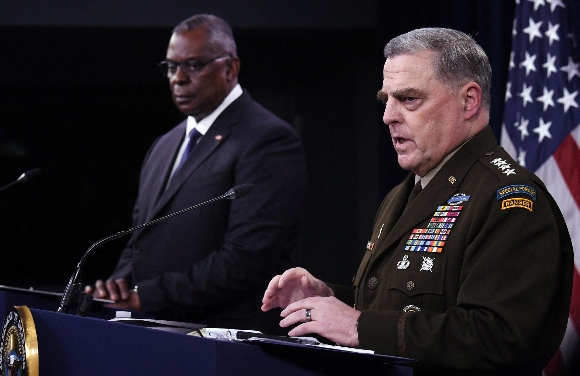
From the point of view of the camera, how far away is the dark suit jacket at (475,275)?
1.52 meters

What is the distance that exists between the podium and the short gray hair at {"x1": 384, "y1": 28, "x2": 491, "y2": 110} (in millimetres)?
697

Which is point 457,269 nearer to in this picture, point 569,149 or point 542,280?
point 542,280

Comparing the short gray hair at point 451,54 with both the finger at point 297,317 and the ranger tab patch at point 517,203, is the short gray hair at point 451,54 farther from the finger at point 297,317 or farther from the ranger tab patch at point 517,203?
the finger at point 297,317

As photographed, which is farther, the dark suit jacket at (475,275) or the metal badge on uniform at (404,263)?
the metal badge on uniform at (404,263)

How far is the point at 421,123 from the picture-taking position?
1812 millimetres

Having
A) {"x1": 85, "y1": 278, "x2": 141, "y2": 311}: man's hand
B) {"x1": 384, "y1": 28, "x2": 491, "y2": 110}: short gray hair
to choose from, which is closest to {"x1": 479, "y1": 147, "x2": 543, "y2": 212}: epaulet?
{"x1": 384, "y1": 28, "x2": 491, "y2": 110}: short gray hair

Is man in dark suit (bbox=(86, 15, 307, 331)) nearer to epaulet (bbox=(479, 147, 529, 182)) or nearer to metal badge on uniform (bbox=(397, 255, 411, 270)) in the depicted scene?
metal badge on uniform (bbox=(397, 255, 411, 270))

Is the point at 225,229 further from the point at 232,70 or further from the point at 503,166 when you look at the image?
the point at 503,166

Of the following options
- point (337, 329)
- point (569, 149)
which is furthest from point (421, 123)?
point (569, 149)

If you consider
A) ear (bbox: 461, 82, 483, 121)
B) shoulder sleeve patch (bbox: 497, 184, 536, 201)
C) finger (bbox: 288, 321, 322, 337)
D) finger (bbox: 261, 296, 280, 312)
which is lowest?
finger (bbox: 261, 296, 280, 312)

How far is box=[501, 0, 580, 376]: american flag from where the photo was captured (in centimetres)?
277

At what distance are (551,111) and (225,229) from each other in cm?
122

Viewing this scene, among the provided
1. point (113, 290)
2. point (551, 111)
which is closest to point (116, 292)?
point (113, 290)

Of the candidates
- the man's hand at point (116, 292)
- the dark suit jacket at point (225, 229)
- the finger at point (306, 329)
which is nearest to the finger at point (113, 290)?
the man's hand at point (116, 292)
